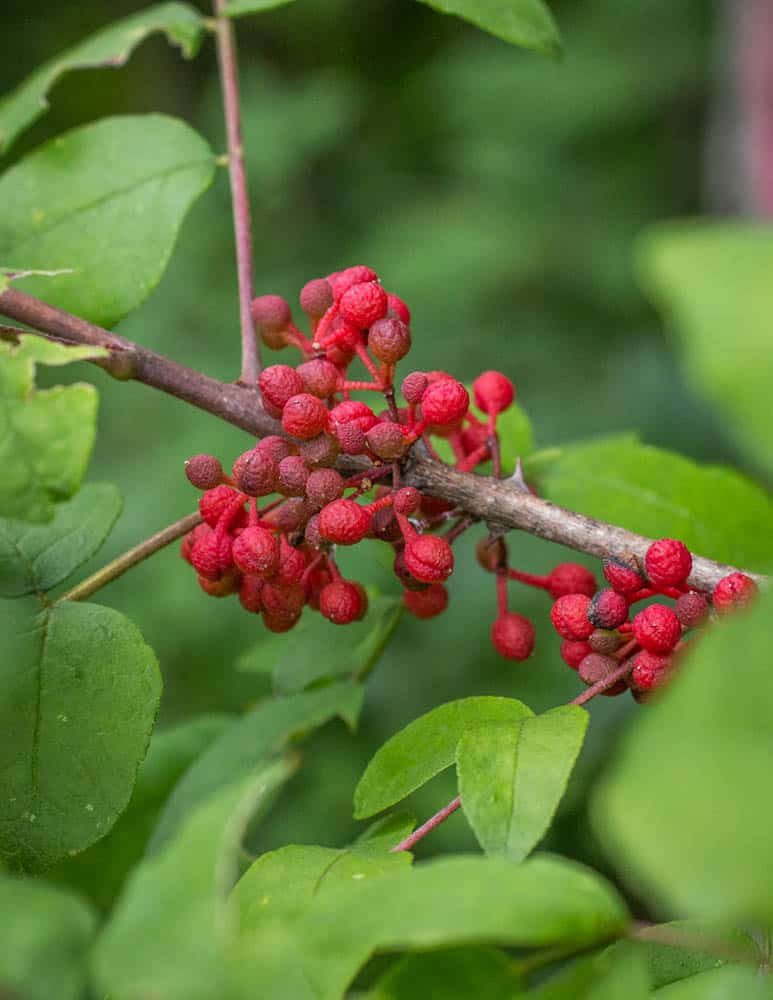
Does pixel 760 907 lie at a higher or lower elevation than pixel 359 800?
higher

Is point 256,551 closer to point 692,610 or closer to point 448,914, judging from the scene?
point 692,610

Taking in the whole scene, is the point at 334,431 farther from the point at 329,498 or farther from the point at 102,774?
the point at 102,774

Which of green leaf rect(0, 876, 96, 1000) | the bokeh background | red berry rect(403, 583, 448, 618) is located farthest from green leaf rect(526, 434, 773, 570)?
the bokeh background

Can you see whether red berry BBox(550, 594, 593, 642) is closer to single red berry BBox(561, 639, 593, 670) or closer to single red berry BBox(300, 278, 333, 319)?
single red berry BBox(561, 639, 593, 670)

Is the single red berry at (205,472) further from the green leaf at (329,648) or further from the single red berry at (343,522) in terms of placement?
the green leaf at (329,648)

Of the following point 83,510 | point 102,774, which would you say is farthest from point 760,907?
point 83,510

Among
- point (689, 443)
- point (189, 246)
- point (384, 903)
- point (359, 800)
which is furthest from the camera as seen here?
point (189, 246)

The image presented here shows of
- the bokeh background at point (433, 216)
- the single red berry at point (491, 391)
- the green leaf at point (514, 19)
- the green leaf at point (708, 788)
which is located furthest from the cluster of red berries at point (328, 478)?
the bokeh background at point (433, 216)
